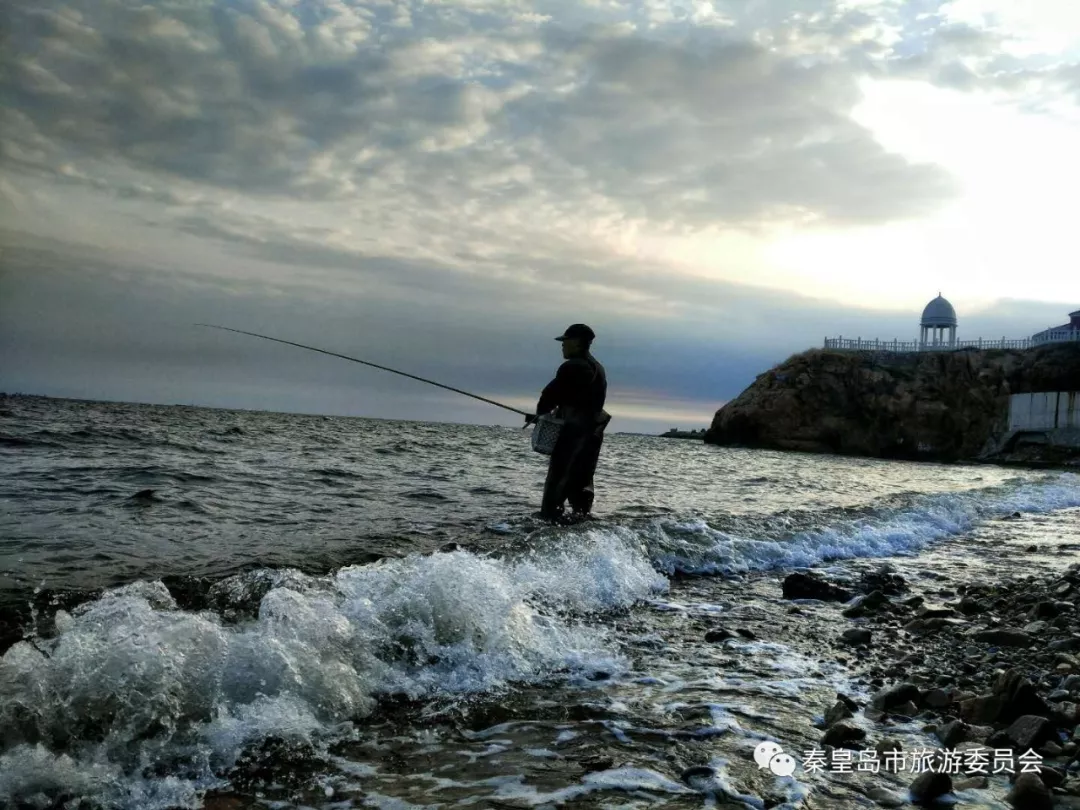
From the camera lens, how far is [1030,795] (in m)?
2.97

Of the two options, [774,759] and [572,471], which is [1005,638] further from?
[572,471]

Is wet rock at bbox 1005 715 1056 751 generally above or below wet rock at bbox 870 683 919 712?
above

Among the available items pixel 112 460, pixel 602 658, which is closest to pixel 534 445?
pixel 602 658

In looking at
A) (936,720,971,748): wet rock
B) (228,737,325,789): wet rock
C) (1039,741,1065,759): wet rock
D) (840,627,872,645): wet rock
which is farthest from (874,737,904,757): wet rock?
(228,737,325,789): wet rock

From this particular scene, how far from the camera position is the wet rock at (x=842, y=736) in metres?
3.61

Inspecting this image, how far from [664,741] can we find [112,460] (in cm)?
1566

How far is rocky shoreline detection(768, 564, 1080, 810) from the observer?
130 inches

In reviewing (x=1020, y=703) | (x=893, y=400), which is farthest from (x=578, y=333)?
(x=893, y=400)

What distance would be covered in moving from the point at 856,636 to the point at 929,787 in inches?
109

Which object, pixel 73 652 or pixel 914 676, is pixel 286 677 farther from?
pixel 914 676

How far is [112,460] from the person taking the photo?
51.6ft

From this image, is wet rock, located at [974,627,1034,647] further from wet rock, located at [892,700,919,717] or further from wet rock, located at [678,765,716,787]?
wet rock, located at [678,765,716,787]

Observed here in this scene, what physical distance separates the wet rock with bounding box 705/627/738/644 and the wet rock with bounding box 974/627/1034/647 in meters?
1.99

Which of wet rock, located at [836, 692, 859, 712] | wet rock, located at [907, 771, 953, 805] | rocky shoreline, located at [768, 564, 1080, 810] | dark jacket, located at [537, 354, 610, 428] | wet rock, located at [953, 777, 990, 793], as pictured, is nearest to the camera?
wet rock, located at [907, 771, 953, 805]
